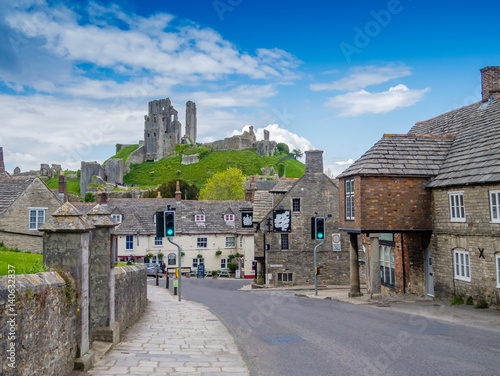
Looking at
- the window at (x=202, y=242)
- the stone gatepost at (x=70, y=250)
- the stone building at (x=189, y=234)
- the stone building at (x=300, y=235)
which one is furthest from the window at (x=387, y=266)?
the window at (x=202, y=242)

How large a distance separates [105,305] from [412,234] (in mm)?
16206

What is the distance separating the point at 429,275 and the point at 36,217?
23.7m

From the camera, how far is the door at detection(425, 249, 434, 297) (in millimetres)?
20625

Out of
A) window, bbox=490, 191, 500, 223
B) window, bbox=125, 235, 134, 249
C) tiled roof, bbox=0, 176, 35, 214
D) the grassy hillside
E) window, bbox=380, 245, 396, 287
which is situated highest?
the grassy hillside

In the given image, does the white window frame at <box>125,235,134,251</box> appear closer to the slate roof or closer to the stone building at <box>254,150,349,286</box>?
the slate roof

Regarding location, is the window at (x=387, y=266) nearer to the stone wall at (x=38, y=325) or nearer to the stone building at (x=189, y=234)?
the stone wall at (x=38, y=325)

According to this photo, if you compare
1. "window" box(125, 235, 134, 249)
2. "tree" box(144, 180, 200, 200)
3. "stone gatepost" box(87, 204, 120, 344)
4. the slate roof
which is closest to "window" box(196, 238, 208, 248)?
the slate roof

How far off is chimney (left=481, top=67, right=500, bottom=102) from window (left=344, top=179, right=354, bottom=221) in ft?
29.0

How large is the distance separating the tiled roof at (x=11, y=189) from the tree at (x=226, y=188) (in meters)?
57.6

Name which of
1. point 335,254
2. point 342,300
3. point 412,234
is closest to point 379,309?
point 342,300

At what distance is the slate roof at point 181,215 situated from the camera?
160 ft

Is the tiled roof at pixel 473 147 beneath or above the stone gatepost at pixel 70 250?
above

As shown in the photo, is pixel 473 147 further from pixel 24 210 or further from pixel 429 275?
pixel 24 210

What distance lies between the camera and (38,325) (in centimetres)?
606
